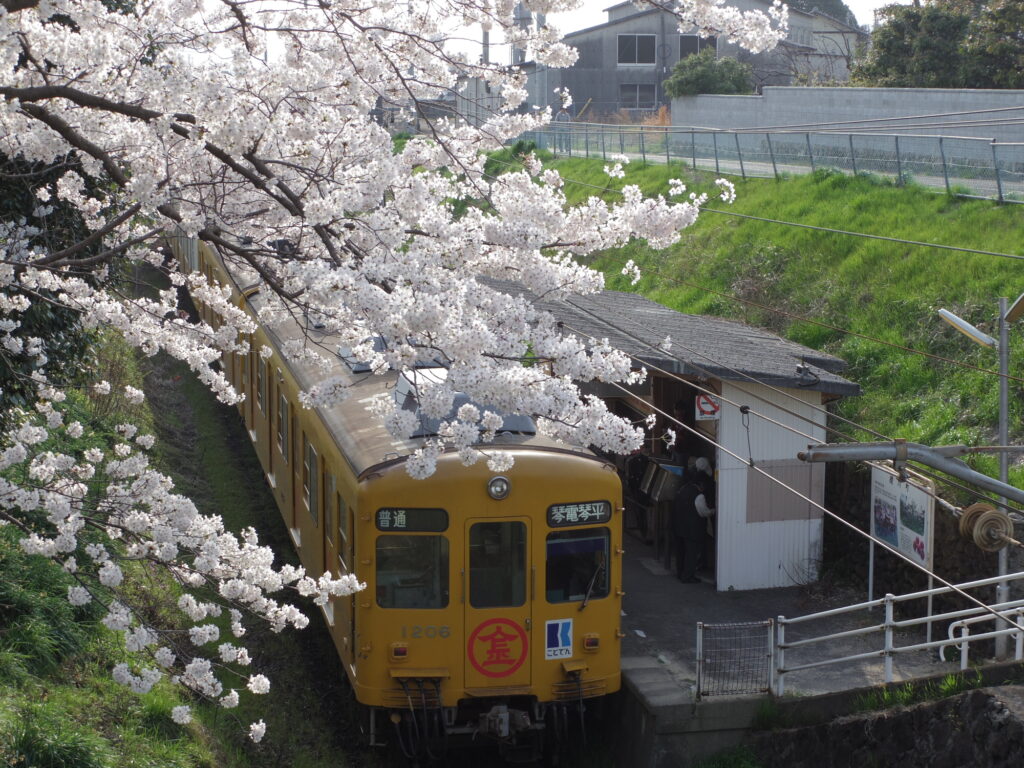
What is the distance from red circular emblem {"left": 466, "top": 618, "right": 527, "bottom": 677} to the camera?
8789 millimetres

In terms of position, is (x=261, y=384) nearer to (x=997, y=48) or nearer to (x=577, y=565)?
(x=577, y=565)

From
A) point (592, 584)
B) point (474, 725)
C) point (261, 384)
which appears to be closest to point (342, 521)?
point (474, 725)

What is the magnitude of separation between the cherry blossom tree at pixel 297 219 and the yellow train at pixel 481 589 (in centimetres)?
181

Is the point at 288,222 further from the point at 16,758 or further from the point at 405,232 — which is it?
the point at 16,758

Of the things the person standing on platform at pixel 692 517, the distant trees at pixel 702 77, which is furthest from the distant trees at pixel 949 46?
the person standing on platform at pixel 692 517

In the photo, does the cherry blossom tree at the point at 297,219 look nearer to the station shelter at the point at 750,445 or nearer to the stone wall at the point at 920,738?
the stone wall at the point at 920,738

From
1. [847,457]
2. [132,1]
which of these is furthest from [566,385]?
[132,1]

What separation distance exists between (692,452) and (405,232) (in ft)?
25.0

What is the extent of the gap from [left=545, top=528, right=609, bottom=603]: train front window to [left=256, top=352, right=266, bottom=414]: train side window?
617cm

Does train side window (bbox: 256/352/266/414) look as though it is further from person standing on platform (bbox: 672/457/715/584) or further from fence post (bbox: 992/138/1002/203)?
fence post (bbox: 992/138/1002/203)

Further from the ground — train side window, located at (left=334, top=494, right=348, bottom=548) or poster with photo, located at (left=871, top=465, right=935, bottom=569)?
train side window, located at (left=334, top=494, right=348, bottom=548)

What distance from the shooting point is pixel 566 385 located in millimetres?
5734

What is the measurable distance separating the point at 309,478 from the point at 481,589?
282 centimetres

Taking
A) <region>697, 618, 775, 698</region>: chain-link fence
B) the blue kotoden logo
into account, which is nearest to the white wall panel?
<region>697, 618, 775, 698</region>: chain-link fence
